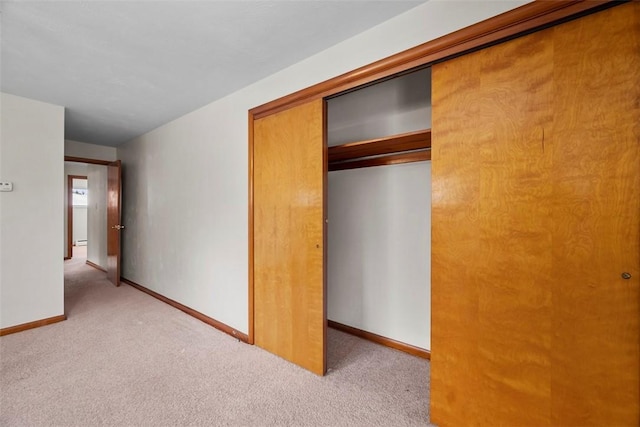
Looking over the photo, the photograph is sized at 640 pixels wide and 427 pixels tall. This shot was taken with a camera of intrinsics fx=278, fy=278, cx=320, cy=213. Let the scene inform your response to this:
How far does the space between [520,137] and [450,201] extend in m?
0.42

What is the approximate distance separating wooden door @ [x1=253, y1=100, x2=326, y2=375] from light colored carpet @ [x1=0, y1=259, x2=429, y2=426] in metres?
0.21

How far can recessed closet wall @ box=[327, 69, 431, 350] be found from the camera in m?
2.30

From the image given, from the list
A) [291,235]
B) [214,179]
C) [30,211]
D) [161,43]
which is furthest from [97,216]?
[291,235]

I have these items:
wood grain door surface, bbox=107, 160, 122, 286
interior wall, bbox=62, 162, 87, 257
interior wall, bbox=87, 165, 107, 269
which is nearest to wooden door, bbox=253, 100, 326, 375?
wood grain door surface, bbox=107, 160, 122, 286

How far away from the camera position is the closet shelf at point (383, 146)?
1.92 meters

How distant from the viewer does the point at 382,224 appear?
2561 mm

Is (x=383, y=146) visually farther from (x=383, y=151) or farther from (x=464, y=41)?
(x=464, y=41)

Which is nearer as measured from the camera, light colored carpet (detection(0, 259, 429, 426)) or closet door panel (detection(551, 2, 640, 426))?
closet door panel (detection(551, 2, 640, 426))

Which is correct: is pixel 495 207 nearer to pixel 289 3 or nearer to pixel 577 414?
pixel 577 414

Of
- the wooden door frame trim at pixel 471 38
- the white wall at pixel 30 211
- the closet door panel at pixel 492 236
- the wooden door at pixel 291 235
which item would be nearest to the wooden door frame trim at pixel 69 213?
the white wall at pixel 30 211

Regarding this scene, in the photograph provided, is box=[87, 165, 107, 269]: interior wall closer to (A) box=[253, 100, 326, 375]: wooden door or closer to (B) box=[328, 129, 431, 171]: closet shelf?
(A) box=[253, 100, 326, 375]: wooden door

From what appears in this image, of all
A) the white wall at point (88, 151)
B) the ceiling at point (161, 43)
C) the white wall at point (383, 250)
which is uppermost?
the ceiling at point (161, 43)

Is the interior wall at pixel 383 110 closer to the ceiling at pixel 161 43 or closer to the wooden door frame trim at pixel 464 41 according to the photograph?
the wooden door frame trim at pixel 464 41

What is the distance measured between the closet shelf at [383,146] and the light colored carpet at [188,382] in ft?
5.61
